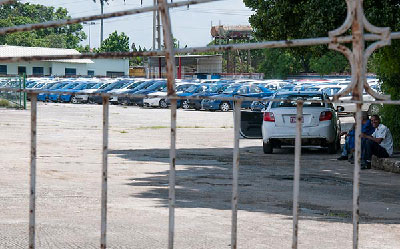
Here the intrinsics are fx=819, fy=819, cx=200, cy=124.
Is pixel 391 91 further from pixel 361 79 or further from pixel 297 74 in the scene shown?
pixel 297 74

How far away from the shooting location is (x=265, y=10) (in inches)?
773

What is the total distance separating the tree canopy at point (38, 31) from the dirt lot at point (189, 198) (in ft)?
251

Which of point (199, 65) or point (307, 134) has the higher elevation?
point (199, 65)

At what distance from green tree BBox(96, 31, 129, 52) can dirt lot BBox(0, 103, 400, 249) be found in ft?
307

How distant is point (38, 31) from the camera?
11444 centimetres

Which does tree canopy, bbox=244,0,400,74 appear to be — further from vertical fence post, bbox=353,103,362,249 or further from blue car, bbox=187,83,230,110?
blue car, bbox=187,83,230,110

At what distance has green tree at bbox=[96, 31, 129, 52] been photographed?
114 meters

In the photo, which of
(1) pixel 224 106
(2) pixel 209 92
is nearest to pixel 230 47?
(1) pixel 224 106

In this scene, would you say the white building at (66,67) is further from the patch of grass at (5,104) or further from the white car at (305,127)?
the white car at (305,127)

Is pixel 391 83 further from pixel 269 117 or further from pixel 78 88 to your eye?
pixel 78 88

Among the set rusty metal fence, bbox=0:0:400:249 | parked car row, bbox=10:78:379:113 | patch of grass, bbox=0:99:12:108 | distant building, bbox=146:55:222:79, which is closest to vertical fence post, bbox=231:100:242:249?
rusty metal fence, bbox=0:0:400:249

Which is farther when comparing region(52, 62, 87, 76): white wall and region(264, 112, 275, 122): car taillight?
region(52, 62, 87, 76): white wall

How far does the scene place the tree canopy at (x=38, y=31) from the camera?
10476 centimetres

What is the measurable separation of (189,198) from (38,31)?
350 ft
